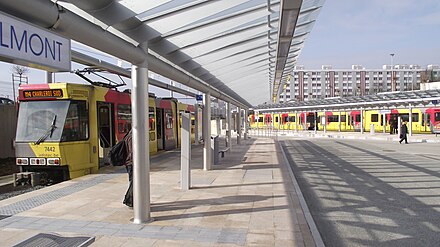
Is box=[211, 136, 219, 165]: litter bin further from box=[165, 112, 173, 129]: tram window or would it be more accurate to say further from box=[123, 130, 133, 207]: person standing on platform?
box=[123, 130, 133, 207]: person standing on platform

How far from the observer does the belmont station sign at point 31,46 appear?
117 inches

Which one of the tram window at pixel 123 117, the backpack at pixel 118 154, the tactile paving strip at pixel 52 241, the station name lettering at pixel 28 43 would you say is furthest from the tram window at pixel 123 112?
the station name lettering at pixel 28 43

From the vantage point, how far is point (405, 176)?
11453 mm

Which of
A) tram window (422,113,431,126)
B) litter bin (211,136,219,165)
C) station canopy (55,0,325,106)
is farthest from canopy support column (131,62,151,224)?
tram window (422,113,431,126)

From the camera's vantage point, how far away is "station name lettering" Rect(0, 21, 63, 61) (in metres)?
2.96

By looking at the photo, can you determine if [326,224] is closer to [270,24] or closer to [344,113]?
[270,24]

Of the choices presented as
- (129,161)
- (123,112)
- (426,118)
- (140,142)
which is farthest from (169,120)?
(426,118)

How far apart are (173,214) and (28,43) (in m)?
4.10

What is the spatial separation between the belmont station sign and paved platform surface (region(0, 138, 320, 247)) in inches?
103

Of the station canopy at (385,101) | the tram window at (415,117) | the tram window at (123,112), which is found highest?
the station canopy at (385,101)

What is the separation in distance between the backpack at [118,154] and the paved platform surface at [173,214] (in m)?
0.89

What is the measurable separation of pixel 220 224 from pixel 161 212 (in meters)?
1.31

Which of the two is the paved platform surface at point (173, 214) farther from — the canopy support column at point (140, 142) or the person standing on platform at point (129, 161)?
the canopy support column at point (140, 142)

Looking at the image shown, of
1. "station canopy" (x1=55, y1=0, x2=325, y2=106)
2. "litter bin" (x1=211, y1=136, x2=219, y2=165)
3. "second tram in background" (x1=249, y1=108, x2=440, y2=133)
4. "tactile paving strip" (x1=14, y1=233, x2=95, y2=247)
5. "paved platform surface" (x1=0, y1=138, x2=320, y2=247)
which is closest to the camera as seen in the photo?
"tactile paving strip" (x1=14, y1=233, x2=95, y2=247)
